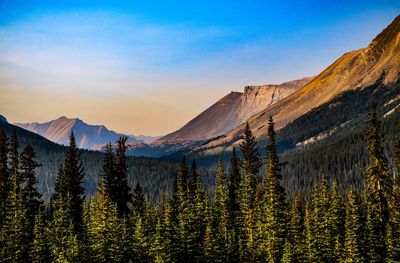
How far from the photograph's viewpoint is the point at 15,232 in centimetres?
5650

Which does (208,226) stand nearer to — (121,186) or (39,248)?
(121,186)

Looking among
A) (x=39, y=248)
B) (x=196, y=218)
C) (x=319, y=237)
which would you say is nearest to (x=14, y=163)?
(x=39, y=248)

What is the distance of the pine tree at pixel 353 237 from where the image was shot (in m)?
50.5

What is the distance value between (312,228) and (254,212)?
10534 millimetres

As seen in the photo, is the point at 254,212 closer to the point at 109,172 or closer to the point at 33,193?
the point at 109,172

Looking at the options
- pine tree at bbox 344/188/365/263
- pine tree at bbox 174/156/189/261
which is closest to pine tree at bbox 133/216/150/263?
→ pine tree at bbox 174/156/189/261

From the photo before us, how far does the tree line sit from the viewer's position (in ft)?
170

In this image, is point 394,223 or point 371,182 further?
point 394,223

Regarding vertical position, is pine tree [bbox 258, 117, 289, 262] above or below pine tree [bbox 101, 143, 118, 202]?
below

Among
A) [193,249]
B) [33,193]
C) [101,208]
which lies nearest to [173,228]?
[193,249]

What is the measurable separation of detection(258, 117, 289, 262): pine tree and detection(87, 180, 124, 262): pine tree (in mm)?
17877

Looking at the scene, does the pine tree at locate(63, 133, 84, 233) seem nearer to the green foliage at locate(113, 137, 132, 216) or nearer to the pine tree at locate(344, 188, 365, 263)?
the green foliage at locate(113, 137, 132, 216)

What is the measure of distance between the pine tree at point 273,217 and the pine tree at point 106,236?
704 inches

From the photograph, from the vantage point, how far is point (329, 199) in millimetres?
64812
